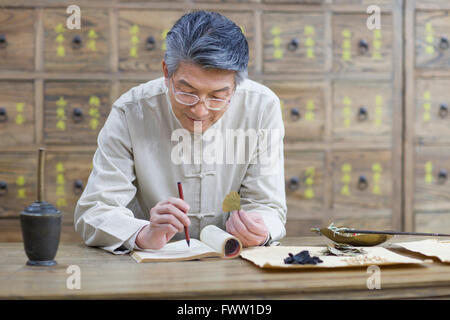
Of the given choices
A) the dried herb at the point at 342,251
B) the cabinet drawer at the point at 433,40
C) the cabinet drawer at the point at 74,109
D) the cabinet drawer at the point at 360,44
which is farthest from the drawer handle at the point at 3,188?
the cabinet drawer at the point at 433,40

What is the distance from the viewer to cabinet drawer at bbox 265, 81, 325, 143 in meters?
3.12

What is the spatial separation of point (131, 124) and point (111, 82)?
3.77ft

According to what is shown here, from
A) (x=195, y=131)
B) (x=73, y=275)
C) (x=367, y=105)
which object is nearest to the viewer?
(x=73, y=275)

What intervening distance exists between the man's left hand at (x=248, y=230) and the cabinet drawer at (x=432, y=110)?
1979 millimetres

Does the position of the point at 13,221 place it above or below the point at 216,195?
below

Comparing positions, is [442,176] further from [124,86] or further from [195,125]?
[195,125]

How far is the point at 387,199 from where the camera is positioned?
3227mm

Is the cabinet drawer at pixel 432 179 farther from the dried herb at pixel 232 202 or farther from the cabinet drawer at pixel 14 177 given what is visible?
the cabinet drawer at pixel 14 177

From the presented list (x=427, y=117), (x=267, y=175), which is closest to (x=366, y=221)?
(x=427, y=117)

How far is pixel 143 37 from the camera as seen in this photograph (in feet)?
9.86

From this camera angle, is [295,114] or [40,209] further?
[295,114]

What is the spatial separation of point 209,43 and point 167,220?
20.6 inches

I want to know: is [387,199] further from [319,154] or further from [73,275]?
[73,275]
